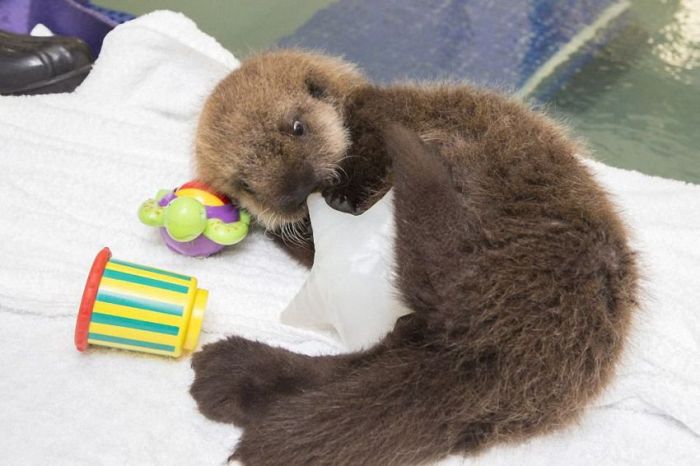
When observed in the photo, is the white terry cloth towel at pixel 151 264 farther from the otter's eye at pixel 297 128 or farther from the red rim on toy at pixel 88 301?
the otter's eye at pixel 297 128

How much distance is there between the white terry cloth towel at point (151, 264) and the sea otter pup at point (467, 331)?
0.11 meters

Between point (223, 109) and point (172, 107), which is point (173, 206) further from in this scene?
point (172, 107)

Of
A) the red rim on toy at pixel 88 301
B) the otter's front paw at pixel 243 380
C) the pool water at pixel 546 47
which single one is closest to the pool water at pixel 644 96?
the pool water at pixel 546 47

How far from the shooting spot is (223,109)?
1.27 metres

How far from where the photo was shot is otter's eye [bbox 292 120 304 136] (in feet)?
4.02

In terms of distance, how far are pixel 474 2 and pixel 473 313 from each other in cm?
223

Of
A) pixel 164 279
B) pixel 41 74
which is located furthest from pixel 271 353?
pixel 41 74

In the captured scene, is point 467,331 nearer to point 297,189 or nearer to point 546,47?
point 297,189

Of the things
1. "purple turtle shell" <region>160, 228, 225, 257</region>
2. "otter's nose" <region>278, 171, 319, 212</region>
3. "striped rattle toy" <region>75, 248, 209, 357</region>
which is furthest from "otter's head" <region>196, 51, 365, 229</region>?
"striped rattle toy" <region>75, 248, 209, 357</region>

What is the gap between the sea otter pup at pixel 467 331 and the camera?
2.95 ft

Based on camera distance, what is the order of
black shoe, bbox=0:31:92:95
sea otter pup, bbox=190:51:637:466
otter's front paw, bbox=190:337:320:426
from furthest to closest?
1. black shoe, bbox=0:31:92:95
2. otter's front paw, bbox=190:337:320:426
3. sea otter pup, bbox=190:51:637:466

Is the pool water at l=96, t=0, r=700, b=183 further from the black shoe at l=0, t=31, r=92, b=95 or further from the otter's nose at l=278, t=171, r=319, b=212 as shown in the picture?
the otter's nose at l=278, t=171, r=319, b=212

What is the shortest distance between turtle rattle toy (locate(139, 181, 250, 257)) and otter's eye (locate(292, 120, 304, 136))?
238 mm

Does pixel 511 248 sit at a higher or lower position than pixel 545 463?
higher
